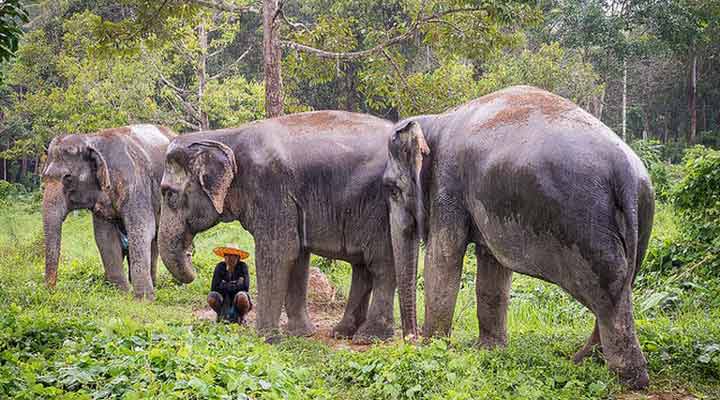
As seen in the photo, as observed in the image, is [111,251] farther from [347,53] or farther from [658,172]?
[658,172]

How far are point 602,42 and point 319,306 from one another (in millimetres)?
18759

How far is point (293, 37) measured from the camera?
12688 mm

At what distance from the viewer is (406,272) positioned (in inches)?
270

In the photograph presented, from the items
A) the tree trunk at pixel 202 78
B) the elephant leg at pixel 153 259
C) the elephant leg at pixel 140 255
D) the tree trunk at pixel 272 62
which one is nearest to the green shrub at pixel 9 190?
the tree trunk at pixel 202 78

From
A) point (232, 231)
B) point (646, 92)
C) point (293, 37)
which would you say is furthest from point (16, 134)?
point (646, 92)

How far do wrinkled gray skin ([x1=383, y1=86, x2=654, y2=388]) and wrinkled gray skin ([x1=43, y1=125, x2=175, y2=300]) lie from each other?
4.72 m

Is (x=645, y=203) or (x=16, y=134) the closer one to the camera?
(x=645, y=203)

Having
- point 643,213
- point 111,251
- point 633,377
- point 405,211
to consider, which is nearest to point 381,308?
point 405,211

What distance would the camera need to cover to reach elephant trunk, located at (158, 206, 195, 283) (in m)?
8.02

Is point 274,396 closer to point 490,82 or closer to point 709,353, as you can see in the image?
point 709,353

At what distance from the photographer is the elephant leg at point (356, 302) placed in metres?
8.11

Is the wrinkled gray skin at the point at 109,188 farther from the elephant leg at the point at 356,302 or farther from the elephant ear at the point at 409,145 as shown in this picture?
the elephant ear at the point at 409,145

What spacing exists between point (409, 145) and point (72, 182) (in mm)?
5410

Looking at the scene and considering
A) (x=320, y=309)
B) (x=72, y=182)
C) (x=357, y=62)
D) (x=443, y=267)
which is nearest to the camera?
(x=443, y=267)
